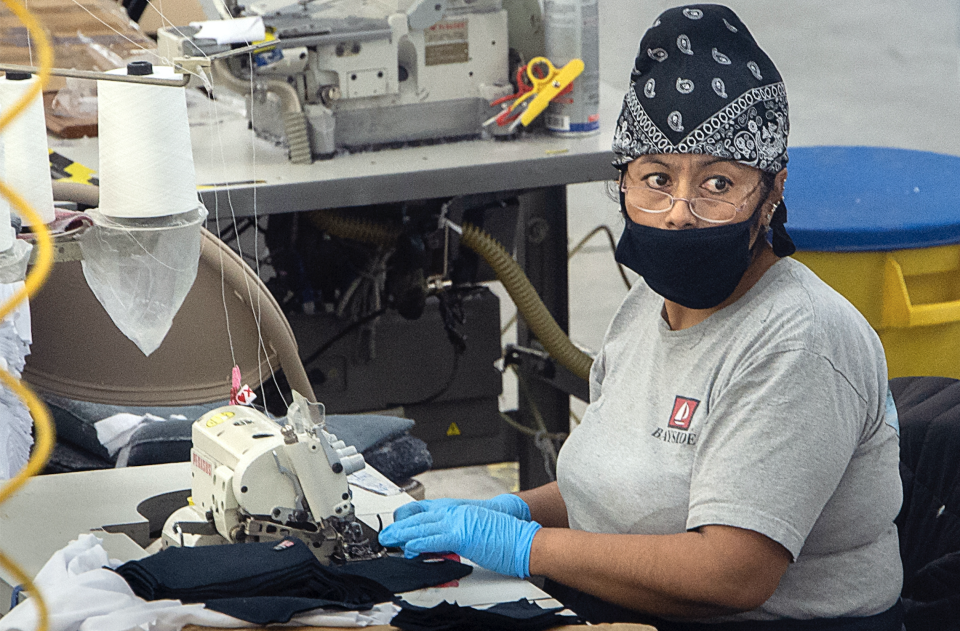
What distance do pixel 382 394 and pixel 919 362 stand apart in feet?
4.63

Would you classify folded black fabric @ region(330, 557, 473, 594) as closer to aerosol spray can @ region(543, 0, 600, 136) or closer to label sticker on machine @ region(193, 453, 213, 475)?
label sticker on machine @ region(193, 453, 213, 475)

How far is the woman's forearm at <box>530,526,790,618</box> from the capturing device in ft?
4.58

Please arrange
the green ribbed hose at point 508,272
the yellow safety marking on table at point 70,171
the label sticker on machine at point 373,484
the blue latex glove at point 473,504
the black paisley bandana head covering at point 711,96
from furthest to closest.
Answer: the green ribbed hose at point 508,272 → the yellow safety marking on table at point 70,171 → the label sticker on machine at point 373,484 → the blue latex glove at point 473,504 → the black paisley bandana head covering at point 711,96

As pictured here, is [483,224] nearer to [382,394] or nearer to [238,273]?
[382,394]

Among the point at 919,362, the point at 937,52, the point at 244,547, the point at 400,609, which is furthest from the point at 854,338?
the point at 937,52

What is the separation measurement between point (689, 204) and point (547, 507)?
1.79 ft

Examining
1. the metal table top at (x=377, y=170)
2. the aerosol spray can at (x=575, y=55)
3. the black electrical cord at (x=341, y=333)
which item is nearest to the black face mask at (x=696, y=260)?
the metal table top at (x=377, y=170)

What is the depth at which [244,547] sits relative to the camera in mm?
1402

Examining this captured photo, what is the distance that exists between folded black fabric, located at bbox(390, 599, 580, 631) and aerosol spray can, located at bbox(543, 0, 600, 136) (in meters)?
1.90

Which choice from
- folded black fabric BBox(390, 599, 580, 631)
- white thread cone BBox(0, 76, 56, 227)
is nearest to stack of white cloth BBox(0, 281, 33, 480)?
white thread cone BBox(0, 76, 56, 227)

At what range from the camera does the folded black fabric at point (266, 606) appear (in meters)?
1.26

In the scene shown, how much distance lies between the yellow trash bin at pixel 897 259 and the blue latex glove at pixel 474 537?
1.05 m

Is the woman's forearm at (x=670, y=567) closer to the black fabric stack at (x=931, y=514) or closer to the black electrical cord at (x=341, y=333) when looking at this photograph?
the black fabric stack at (x=931, y=514)

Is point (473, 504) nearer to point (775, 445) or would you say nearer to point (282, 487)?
point (282, 487)
